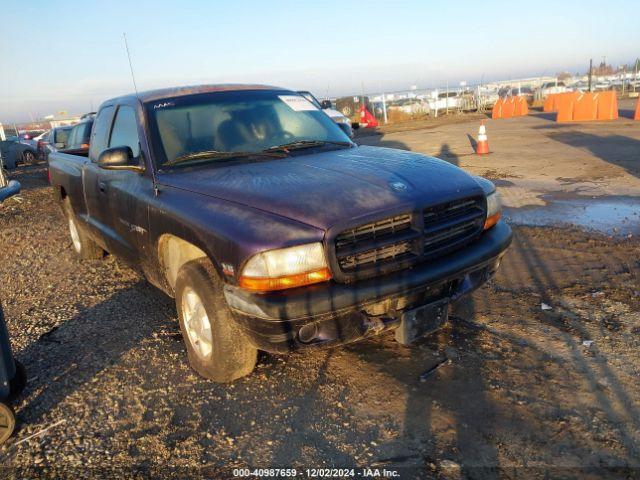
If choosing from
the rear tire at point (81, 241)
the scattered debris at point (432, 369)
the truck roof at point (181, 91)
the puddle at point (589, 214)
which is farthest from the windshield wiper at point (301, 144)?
the puddle at point (589, 214)

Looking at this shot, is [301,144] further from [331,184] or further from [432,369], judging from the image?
[432,369]

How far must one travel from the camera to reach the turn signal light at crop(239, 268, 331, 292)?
2.60 m

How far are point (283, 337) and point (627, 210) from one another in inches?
224

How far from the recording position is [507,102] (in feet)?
86.3

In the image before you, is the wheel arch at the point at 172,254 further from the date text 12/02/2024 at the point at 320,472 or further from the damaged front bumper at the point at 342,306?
the date text 12/02/2024 at the point at 320,472

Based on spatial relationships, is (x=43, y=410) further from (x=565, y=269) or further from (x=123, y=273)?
(x=565, y=269)

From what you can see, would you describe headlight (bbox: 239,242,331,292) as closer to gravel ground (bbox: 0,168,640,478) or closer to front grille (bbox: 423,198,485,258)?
front grille (bbox: 423,198,485,258)

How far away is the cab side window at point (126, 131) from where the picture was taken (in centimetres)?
392

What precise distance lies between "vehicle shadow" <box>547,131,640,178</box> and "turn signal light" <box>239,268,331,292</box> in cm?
794

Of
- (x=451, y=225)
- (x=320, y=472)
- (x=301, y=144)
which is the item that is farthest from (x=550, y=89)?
(x=320, y=472)

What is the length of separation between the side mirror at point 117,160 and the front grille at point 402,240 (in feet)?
5.94

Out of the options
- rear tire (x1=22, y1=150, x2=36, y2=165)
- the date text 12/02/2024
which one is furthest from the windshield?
rear tire (x1=22, y1=150, x2=36, y2=165)

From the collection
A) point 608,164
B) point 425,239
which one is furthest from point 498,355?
point 608,164

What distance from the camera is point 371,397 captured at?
2973 mm
